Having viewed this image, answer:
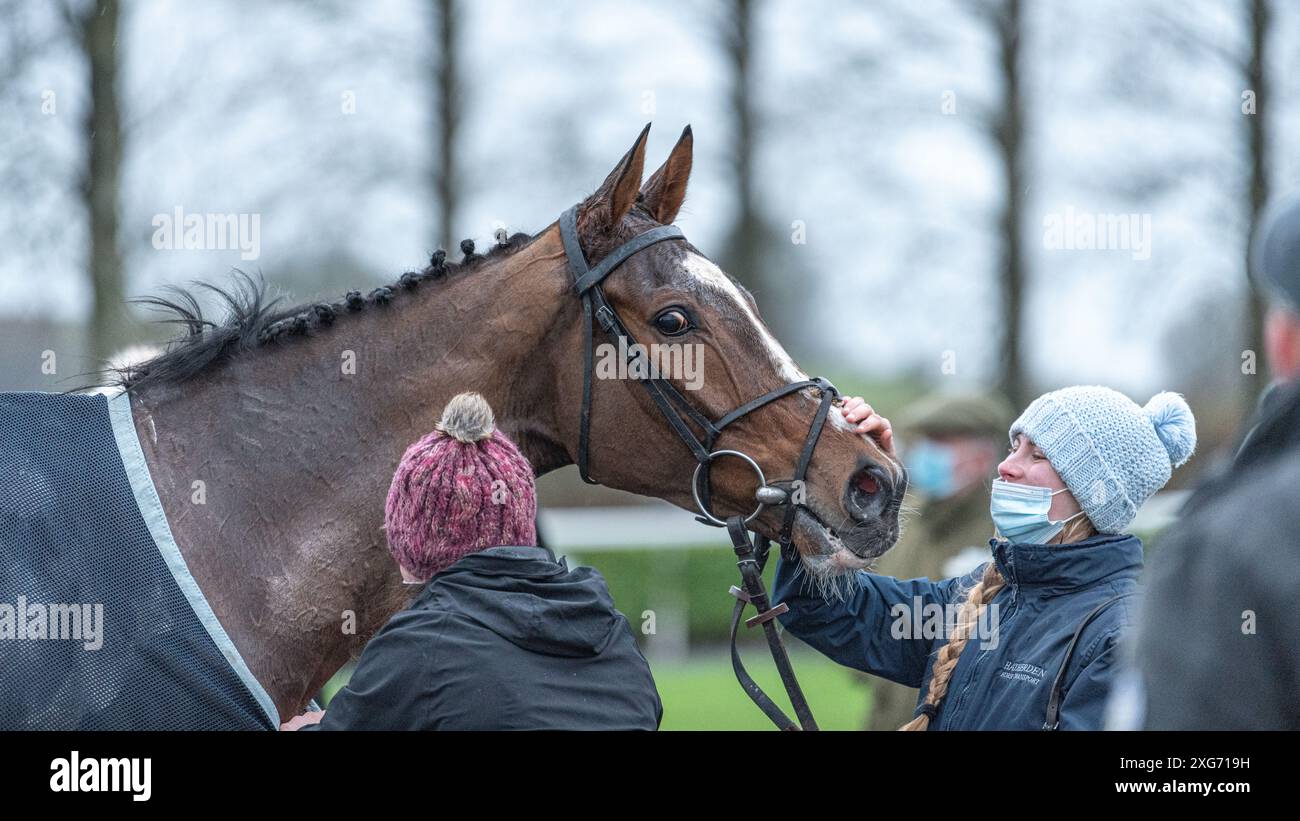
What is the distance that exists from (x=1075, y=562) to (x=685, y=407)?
3.04 ft

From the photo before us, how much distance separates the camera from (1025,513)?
259 cm

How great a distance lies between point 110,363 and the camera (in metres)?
3.01

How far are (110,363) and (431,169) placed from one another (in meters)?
8.84

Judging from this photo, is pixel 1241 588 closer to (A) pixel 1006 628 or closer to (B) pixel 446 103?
(A) pixel 1006 628

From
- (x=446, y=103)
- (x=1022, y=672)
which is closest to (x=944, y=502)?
(x=1022, y=672)

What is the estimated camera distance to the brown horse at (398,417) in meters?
2.47

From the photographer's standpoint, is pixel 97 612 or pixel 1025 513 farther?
pixel 1025 513

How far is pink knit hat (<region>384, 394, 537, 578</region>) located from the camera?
2.05 m

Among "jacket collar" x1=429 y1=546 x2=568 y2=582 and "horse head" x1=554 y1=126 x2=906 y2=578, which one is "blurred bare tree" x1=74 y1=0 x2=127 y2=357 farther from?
"jacket collar" x1=429 y1=546 x2=568 y2=582

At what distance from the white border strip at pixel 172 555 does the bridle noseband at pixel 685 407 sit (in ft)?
2.93

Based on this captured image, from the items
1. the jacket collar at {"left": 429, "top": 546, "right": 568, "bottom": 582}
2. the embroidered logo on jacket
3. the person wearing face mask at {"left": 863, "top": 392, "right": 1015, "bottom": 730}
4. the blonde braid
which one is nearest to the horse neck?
the jacket collar at {"left": 429, "top": 546, "right": 568, "bottom": 582}

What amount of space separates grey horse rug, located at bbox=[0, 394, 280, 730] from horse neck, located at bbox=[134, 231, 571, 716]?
3.2 inches
